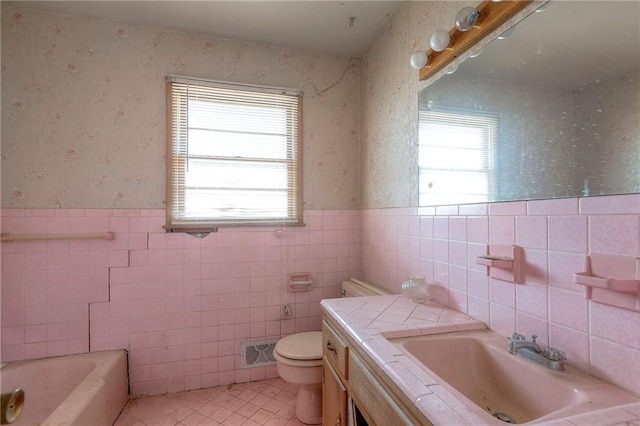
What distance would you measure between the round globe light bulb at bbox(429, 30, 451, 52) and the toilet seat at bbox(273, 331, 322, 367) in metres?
1.68

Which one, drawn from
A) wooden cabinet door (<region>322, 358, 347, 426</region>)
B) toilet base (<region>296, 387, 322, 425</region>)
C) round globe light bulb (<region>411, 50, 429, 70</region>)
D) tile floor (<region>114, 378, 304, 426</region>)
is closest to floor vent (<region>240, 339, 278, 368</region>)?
tile floor (<region>114, 378, 304, 426</region>)

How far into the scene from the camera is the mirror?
2.57ft

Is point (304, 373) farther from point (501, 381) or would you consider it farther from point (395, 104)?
point (395, 104)

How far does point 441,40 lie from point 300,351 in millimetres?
1755

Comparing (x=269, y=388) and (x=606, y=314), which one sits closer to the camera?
(x=606, y=314)

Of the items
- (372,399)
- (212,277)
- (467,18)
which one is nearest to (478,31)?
(467,18)

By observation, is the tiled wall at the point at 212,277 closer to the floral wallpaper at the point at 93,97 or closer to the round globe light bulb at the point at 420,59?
the floral wallpaper at the point at 93,97

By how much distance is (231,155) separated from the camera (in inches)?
85.4

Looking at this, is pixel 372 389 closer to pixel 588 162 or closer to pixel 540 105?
pixel 588 162

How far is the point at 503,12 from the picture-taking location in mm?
1078

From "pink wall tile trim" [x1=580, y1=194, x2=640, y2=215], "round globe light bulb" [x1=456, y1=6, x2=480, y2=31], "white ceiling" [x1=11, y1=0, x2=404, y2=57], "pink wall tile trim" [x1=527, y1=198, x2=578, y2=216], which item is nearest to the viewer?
"pink wall tile trim" [x1=580, y1=194, x2=640, y2=215]

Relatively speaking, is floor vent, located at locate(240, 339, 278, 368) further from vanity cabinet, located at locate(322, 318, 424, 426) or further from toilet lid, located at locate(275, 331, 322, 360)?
vanity cabinet, located at locate(322, 318, 424, 426)

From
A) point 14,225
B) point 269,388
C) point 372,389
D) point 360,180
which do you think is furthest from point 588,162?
point 14,225

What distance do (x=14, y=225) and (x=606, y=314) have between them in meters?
2.83
